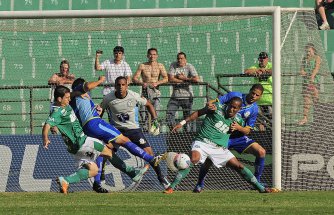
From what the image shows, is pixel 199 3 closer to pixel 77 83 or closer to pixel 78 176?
pixel 77 83

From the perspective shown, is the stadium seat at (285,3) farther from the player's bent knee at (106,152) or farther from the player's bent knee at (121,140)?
the player's bent knee at (106,152)

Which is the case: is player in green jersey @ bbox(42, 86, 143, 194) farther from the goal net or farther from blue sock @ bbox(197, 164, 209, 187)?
the goal net

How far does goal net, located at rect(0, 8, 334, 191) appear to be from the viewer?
16172 millimetres

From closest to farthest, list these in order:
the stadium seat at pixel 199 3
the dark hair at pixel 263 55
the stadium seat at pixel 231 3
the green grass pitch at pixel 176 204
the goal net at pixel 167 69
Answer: the green grass pitch at pixel 176 204 → the goal net at pixel 167 69 → the dark hair at pixel 263 55 → the stadium seat at pixel 231 3 → the stadium seat at pixel 199 3

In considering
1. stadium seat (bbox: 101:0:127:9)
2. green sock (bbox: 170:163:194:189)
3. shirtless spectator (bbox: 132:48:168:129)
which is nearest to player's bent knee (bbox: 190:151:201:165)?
green sock (bbox: 170:163:194:189)

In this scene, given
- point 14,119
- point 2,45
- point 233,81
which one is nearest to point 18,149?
point 14,119

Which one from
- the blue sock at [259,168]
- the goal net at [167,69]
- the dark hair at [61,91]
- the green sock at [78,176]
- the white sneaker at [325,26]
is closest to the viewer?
the green sock at [78,176]

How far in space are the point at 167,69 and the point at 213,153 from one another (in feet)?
8.07

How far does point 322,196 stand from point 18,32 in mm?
6242

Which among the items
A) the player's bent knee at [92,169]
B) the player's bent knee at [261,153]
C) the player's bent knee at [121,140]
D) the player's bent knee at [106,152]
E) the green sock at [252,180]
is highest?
the player's bent knee at [121,140]

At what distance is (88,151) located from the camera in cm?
1496

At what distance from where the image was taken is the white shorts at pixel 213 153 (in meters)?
15.4

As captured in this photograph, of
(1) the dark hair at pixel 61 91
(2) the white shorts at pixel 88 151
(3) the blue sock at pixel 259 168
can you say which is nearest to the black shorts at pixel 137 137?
(2) the white shorts at pixel 88 151

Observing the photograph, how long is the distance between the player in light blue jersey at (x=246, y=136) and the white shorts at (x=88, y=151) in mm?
1819
